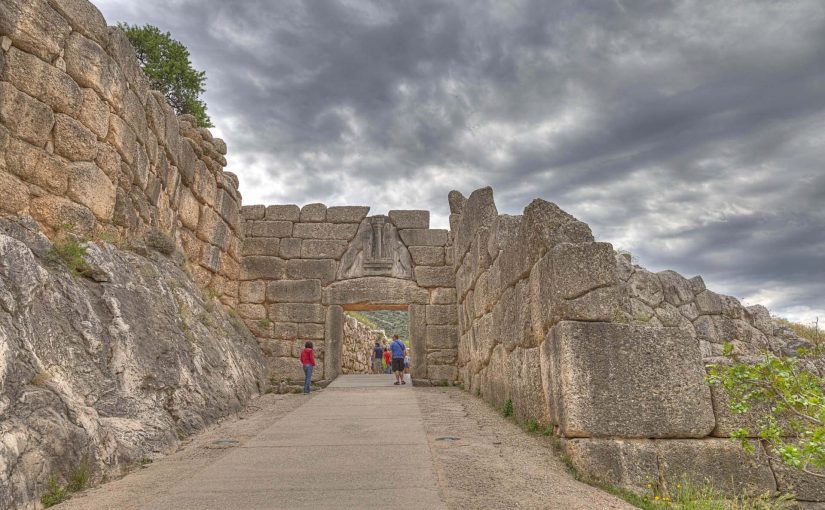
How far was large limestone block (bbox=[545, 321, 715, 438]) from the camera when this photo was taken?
12.3 feet

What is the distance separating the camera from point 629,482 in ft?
11.8

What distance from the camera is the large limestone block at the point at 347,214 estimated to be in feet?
37.1

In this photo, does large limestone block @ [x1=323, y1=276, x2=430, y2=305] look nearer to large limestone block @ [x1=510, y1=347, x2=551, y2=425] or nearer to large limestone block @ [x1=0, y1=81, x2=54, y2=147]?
large limestone block @ [x1=510, y1=347, x2=551, y2=425]

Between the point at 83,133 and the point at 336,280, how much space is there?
6040mm

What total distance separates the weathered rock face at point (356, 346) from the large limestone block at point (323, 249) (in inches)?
166

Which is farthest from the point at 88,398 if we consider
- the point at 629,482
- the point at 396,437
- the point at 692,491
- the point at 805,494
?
the point at 805,494

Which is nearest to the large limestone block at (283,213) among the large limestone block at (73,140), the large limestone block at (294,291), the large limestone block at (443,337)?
the large limestone block at (294,291)

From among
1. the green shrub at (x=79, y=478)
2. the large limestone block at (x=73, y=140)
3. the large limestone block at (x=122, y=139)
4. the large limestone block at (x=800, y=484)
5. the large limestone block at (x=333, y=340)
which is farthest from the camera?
the large limestone block at (x=333, y=340)

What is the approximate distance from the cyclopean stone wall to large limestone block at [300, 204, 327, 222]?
3.12 meters

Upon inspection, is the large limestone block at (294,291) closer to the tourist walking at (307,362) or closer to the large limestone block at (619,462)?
the tourist walking at (307,362)

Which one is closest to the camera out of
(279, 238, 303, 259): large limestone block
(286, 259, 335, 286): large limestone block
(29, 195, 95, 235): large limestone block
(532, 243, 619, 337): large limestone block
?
(532, 243, 619, 337): large limestone block

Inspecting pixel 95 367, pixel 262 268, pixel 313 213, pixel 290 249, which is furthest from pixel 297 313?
pixel 95 367

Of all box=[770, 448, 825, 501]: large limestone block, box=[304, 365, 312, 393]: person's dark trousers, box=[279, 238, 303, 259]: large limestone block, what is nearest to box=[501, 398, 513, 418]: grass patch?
box=[770, 448, 825, 501]: large limestone block

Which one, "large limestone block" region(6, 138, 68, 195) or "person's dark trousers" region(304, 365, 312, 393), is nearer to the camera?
"large limestone block" region(6, 138, 68, 195)
